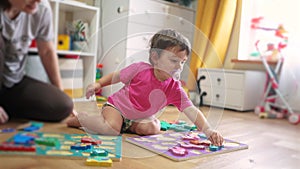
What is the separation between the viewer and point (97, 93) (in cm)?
63

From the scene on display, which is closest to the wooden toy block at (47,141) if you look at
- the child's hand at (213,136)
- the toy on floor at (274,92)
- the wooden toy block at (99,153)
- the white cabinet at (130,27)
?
the wooden toy block at (99,153)

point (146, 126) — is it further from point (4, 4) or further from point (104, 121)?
point (4, 4)

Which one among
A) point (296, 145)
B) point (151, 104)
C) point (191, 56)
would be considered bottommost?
point (296, 145)

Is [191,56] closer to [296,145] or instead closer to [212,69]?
[212,69]

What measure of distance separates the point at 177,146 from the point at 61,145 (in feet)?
0.92

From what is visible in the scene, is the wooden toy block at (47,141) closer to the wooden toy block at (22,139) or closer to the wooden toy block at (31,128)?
the wooden toy block at (22,139)

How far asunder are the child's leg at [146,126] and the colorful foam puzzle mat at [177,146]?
2 centimetres

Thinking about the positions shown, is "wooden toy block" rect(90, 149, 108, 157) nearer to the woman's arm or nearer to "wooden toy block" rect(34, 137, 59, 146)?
"wooden toy block" rect(34, 137, 59, 146)

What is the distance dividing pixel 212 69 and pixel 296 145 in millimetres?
653

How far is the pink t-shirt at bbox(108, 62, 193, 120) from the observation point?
1.90 ft

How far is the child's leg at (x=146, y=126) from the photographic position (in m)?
0.74

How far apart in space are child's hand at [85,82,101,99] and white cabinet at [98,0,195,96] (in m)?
0.03

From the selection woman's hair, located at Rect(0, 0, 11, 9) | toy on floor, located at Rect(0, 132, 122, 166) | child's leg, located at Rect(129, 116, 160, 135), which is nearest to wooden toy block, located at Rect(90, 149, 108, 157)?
toy on floor, located at Rect(0, 132, 122, 166)

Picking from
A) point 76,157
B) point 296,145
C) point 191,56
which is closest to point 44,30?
point 76,157
